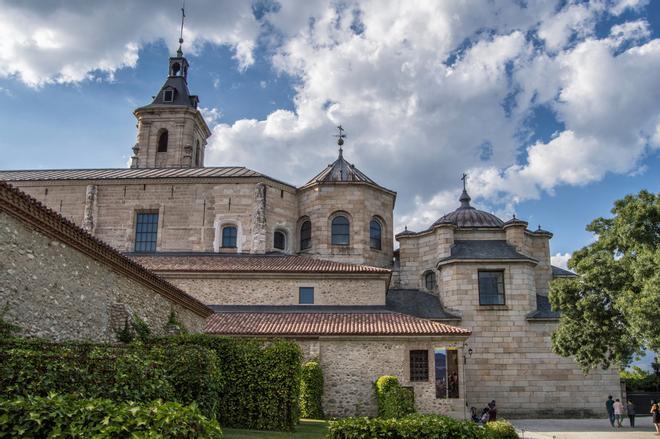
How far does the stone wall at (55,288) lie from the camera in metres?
11.8

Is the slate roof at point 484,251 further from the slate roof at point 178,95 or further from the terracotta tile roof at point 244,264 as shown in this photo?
the slate roof at point 178,95

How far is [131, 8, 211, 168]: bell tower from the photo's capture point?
4478cm

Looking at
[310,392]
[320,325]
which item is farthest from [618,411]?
[310,392]

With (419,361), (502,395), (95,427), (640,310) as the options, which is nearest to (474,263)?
(502,395)

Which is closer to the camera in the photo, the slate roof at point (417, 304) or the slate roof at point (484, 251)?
the slate roof at point (417, 304)

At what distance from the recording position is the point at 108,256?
15258mm

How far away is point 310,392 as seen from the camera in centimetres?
2248

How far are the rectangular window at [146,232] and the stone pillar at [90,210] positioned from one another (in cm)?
231

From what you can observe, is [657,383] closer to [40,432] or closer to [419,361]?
[419,361]

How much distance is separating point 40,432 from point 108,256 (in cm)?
Answer: 807

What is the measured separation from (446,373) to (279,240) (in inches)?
522

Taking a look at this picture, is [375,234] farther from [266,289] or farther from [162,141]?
[162,141]

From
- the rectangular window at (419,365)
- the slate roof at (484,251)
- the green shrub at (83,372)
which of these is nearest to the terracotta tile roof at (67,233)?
the green shrub at (83,372)

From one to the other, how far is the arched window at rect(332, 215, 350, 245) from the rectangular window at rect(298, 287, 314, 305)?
5.14m
